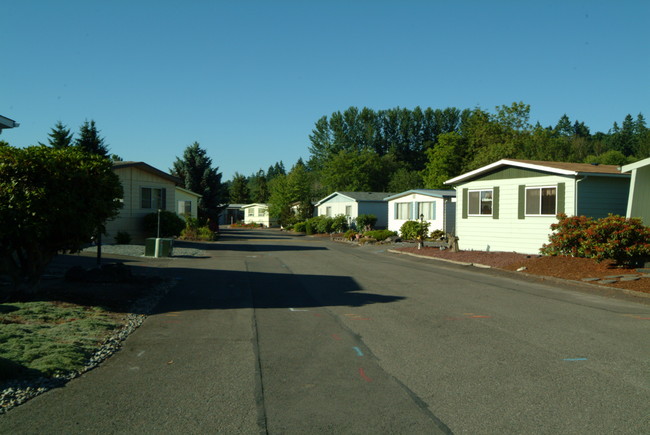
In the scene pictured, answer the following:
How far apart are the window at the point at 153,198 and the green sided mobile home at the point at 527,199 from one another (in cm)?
1572

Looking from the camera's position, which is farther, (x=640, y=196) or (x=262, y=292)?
(x=640, y=196)

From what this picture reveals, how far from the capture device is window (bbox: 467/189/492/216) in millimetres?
23094

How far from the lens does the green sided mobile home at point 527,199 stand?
19375mm

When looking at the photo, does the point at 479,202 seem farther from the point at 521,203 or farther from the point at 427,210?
the point at 427,210

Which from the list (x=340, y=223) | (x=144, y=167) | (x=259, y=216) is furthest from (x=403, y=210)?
(x=259, y=216)

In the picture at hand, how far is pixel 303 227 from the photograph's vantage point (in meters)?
53.3

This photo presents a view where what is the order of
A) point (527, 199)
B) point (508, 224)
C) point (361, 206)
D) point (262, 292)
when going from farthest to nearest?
point (361, 206)
point (508, 224)
point (527, 199)
point (262, 292)

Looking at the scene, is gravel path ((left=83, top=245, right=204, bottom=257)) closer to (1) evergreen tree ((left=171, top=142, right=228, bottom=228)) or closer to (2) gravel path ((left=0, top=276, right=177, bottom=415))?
(2) gravel path ((left=0, top=276, right=177, bottom=415))

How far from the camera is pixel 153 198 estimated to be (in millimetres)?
29531

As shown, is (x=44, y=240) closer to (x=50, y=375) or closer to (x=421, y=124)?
(x=50, y=375)

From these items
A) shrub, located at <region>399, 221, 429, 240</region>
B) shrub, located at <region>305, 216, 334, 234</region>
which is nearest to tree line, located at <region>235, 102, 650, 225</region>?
shrub, located at <region>305, 216, 334, 234</region>

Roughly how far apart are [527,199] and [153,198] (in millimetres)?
19333

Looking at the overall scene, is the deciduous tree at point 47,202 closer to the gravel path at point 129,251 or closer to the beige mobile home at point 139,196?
the gravel path at point 129,251

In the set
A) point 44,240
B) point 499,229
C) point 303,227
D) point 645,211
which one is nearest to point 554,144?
point 303,227
